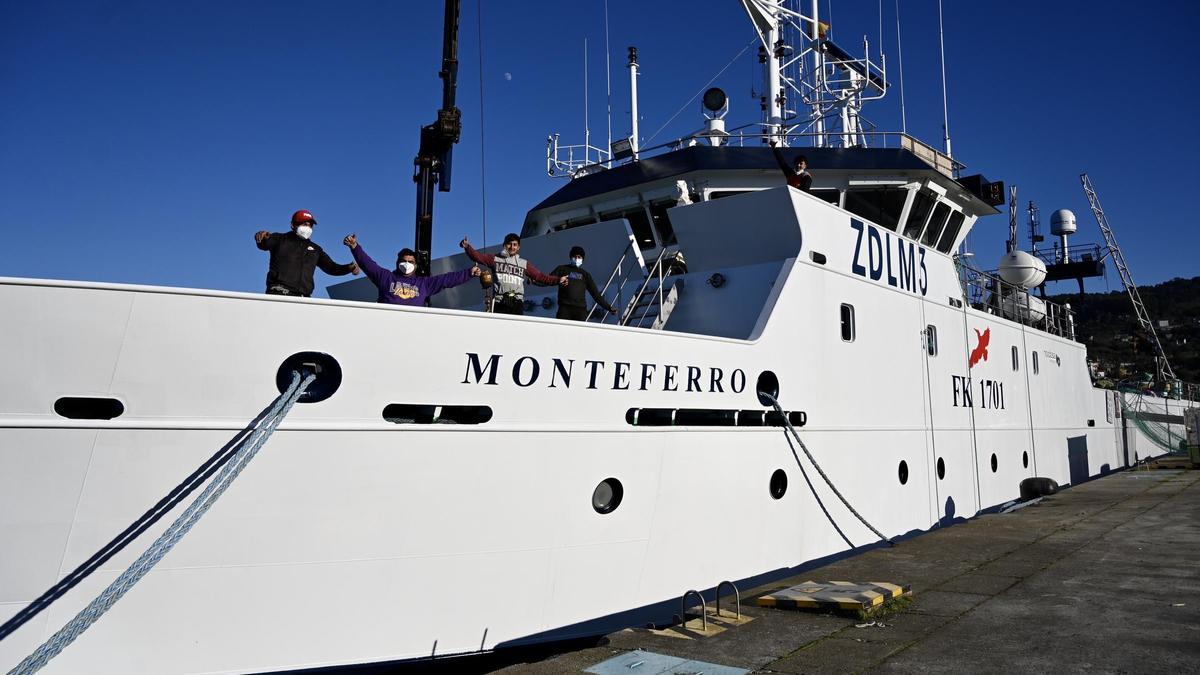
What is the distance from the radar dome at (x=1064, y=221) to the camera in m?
32.2

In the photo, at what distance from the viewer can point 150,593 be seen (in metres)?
4.29

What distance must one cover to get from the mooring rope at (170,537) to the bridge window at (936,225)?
32.6 ft

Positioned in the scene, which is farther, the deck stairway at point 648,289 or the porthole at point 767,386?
the deck stairway at point 648,289

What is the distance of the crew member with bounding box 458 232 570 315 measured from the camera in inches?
266

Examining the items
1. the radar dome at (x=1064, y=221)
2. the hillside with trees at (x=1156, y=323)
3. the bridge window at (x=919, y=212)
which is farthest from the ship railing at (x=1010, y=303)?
the hillside with trees at (x=1156, y=323)

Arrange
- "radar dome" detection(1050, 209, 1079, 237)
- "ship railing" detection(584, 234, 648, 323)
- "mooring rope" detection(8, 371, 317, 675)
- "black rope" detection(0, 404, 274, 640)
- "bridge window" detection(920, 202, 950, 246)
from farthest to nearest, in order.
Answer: "radar dome" detection(1050, 209, 1079, 237), "bridge window" detection(920, 202, 950, 246), "ship railing" detection(584, 234, 648, 323), "black rope" detection(0, 404, 274, 640), "mooring rope" detection(8, 371, 317, 675)

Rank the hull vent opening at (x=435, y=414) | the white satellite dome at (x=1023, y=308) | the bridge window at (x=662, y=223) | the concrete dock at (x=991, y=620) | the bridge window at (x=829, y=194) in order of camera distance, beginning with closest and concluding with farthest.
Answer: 1. the concrete dock at (x=991, y=620)
2. the hull vent opening at (x=435, y=414)
3. the bridge window at (x=829, y=194)
4. the bridge window at (x=662, y=223)
5. the white satellite dome at (x=1023, y=308)

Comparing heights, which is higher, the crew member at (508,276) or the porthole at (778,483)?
the crew member at (508,276)

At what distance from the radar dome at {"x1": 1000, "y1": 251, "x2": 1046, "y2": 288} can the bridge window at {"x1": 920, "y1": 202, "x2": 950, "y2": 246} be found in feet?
15.4

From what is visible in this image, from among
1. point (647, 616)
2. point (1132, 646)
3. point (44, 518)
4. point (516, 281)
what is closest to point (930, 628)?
point (1132, 646)

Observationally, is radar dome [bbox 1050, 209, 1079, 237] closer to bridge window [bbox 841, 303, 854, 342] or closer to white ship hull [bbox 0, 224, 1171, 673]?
bridge window [bbox 841, 303, 854, 342]

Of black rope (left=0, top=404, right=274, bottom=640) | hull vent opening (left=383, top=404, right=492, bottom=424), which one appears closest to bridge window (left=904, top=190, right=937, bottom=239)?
hull vent opening (left=383, top=404, right=492, bottom=424)

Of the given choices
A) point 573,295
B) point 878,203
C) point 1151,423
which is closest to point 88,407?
point 573,295

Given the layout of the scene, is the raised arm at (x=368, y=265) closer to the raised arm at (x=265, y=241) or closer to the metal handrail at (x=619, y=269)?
the raised arm at (x=265, y=241)
